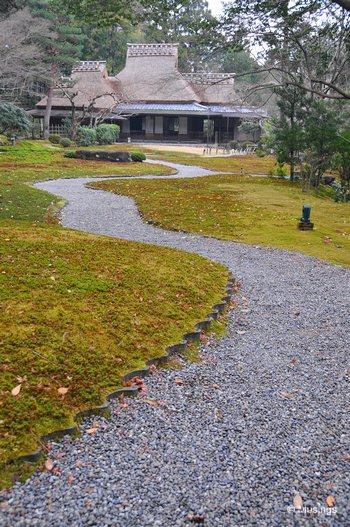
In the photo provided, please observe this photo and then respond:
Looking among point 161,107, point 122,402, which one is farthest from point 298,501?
point 161,107

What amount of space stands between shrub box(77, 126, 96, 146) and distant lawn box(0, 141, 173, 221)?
6249mm

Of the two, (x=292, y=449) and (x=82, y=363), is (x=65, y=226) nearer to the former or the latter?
(x=82, y=363)

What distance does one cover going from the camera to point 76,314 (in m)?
4.88

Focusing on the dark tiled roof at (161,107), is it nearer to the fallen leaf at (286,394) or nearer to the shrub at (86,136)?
the shrub at (86,136)

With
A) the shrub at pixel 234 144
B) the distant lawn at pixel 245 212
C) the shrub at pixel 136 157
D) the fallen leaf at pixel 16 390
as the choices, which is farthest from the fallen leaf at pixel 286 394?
the shrub at pixel 234 144

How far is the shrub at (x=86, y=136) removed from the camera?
3453 centimetres

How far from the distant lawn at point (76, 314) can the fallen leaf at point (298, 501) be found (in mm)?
1562

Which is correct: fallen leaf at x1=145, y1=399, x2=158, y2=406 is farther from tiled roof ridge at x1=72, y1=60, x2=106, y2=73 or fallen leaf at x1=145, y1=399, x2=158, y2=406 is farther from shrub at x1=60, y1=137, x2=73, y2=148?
tiled roof ridge at x1=72, y1=60, x2=106, y2=73

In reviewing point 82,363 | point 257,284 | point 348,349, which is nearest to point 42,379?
point 82,363

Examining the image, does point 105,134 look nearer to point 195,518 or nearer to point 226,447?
point 226,447

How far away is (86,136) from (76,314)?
1245 inches

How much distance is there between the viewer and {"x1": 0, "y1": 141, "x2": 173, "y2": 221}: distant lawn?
1166 centimetres

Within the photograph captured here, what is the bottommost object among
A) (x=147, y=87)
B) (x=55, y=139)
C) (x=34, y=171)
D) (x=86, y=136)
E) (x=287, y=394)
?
(x=287, y=394)

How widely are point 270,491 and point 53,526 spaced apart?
4.18ft
